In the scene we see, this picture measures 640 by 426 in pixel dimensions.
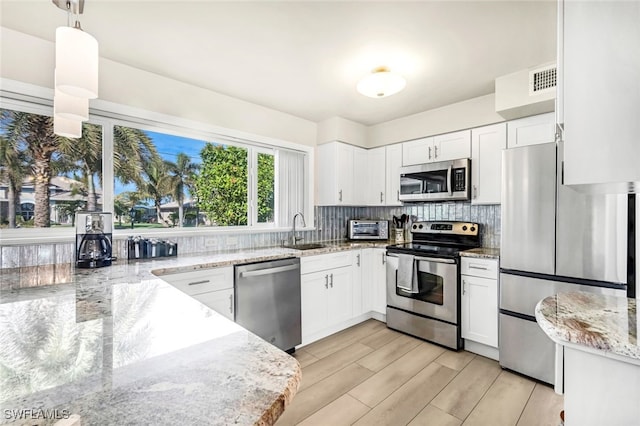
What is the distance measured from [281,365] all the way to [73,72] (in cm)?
133

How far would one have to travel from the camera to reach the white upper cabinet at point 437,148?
10.4ft

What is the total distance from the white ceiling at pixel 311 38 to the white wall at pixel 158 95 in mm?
90

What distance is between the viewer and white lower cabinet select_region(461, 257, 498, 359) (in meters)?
2.61

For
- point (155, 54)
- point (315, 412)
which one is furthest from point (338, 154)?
point (315, 412)

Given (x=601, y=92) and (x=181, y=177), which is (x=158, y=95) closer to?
(x=181, y=177)

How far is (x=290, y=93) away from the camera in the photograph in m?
2.90

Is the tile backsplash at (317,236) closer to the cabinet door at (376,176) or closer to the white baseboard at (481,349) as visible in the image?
the cabinet door at (376,176)

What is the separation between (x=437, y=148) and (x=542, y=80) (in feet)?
3.78

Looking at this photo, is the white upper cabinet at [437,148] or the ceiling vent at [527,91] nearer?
the ceiling vent at [527,91]

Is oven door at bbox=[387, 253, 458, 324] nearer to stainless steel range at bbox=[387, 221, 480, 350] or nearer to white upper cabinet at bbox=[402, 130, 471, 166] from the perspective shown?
stainless steel range at bbox=[387, 221, 480, 350]

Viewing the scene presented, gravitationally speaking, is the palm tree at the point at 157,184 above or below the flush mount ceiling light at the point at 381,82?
below

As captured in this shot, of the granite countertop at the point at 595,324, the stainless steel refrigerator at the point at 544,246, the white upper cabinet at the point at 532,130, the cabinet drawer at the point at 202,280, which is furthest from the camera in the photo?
the white upper cabinet at the point at 532,130

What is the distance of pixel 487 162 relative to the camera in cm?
299

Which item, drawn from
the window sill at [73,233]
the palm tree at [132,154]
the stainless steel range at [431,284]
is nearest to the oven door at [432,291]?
the stainless steel range at [431,284]
